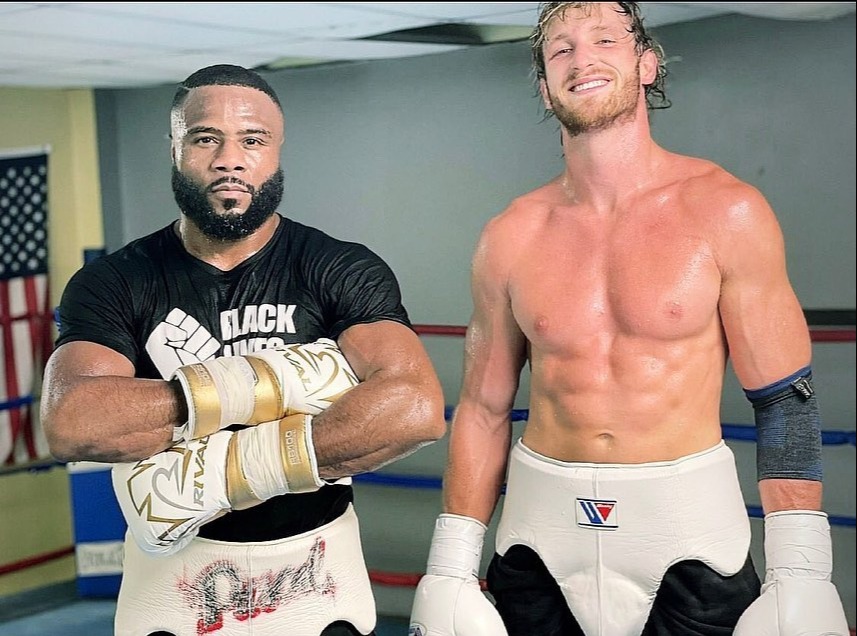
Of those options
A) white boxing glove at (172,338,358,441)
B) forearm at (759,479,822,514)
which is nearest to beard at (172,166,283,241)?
white boxing glove at (172,338,358,441)

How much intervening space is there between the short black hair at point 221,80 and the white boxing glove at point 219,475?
1.15 ft

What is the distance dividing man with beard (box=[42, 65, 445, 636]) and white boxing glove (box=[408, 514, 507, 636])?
0.06m

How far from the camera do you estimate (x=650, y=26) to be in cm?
137

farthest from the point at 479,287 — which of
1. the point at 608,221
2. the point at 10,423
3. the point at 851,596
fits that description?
the point at 851,596

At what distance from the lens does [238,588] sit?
1143 millimetres

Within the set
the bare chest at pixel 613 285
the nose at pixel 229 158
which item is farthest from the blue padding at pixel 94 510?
the bare chest at pixel 613 285

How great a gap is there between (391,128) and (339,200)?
113 mm

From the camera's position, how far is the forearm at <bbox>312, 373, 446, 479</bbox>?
1.06m

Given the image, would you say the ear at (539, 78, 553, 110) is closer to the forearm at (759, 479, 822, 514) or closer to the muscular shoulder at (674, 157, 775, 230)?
the muscular shoulder at (674, 157, 775, 230)

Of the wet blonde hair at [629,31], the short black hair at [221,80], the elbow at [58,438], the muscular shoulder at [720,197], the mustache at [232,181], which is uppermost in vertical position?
the wet blonde hair at [629,31]

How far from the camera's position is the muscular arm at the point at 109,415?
1.03 meters

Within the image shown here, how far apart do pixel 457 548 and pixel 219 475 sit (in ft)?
1.04

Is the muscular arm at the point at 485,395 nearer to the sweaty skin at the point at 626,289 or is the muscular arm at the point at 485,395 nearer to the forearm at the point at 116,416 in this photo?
the sweaty skin at the point at 626,289

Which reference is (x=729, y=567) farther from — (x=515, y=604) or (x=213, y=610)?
(x=213, y=610)
